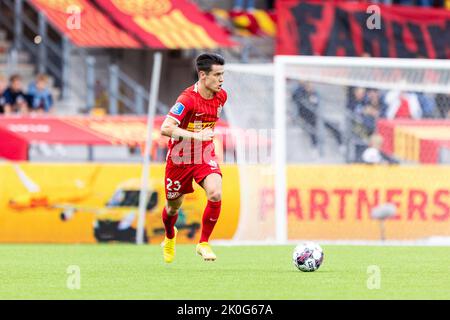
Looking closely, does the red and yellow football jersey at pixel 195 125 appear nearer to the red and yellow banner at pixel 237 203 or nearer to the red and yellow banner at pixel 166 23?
the red and yellow banner at pixel 237 203

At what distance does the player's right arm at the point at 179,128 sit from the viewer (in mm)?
13000

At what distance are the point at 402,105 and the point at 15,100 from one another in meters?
7.58

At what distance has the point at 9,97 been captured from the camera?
2481cm

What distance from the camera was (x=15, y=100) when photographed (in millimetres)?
24875

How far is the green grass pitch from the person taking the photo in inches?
416

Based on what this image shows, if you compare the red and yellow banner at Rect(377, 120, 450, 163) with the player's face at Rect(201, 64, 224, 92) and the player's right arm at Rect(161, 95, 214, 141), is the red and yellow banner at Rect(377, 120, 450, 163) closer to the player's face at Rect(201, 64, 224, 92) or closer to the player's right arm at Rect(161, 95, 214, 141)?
→ the player's face at Rect(201, 64, 224, 92)

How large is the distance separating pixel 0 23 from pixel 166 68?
419 cm

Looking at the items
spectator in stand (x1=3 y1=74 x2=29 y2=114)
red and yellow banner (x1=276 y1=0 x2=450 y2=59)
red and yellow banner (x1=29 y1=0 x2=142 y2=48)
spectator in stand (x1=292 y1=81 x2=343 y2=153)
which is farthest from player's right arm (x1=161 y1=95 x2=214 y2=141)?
red and yellow banner (x1=29 y1=0 x2=142 y2=48)

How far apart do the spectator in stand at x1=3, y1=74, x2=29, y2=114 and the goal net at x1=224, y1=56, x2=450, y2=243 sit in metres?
5.50

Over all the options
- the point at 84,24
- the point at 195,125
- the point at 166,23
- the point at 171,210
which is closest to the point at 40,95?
the point at 84,24

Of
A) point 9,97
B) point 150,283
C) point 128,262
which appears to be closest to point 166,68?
point 9,97

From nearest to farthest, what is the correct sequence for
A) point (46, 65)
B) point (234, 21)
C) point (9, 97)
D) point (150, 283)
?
point (150, 283), point (9, 97), point (46, 65), point (234, 21)

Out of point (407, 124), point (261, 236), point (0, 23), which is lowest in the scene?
point (261, 236)

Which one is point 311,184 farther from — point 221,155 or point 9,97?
point 9,97
